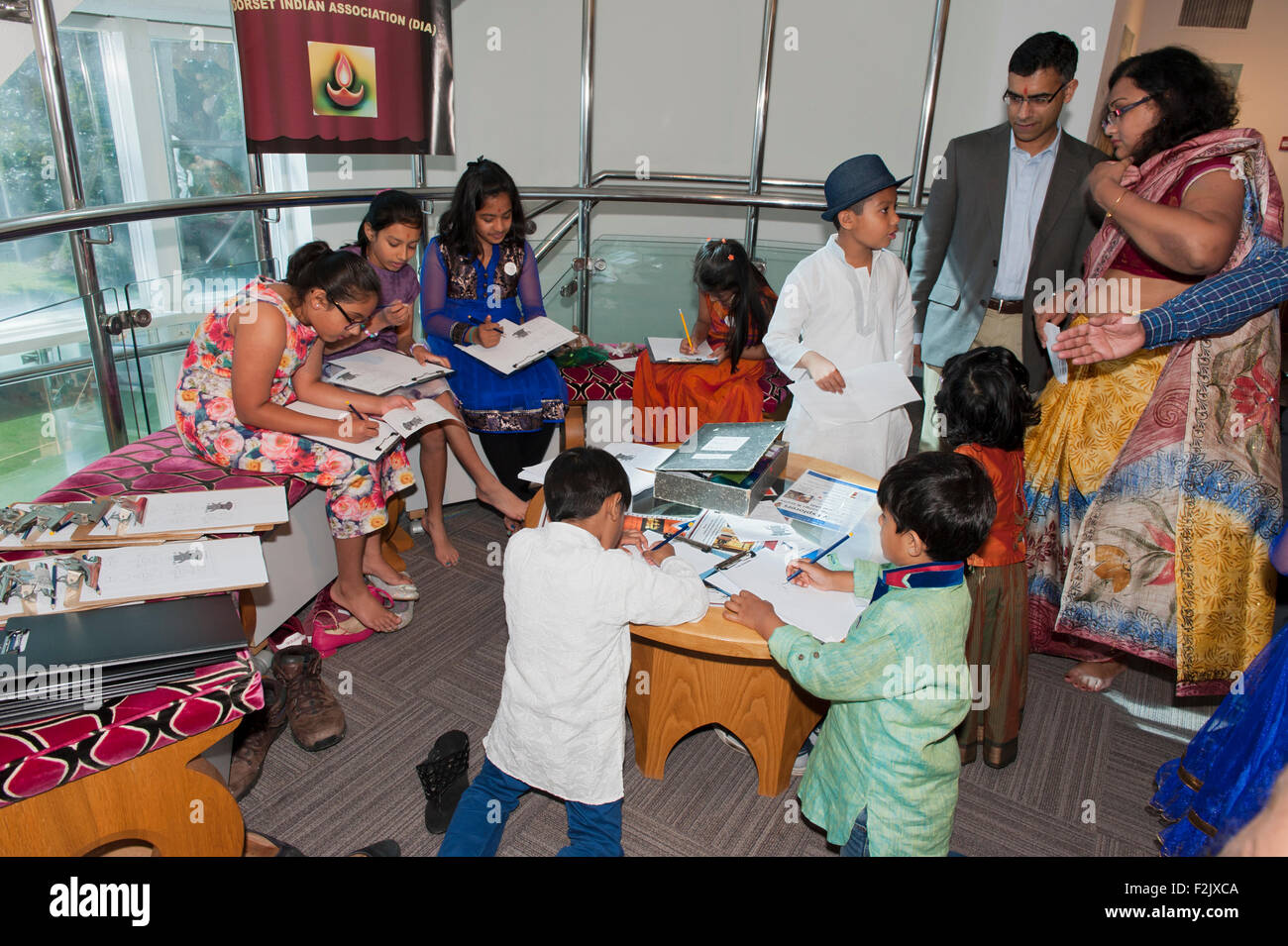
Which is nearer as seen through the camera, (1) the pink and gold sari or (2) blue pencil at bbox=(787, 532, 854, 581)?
(2) blue pencil at bbox=(787, 532, 854, 581)

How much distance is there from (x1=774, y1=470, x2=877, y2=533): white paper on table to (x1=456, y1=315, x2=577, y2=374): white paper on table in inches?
42.6

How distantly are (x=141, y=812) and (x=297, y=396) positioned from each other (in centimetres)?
132

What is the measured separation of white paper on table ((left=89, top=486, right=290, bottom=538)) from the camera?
5.82 feet

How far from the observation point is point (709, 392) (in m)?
3.02

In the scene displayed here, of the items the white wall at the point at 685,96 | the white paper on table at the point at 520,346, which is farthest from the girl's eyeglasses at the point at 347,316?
the white wall at the point at 685,96

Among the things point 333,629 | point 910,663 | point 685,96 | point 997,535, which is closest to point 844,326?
point 997,535

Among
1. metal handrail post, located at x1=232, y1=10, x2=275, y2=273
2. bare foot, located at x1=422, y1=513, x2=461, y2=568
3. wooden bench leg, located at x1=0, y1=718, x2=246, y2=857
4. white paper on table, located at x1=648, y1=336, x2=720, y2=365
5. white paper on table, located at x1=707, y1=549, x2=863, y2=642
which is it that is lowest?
bare foot, located at x1=422, y1=513, x2=461, y2=568

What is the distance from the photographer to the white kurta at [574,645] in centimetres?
152

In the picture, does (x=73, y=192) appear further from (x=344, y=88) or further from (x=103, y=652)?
(x=103, y=652)

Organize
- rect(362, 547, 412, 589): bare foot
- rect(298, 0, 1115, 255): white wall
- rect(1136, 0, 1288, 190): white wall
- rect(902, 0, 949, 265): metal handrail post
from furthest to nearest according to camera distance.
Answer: rect(1136, 0, 1288, 190): white wall, rect(298, 0, 1115, 255): white wall, rect(902, 0, 949, 265): metal handrail post, rect(362, 547, 412, 589): bare foot

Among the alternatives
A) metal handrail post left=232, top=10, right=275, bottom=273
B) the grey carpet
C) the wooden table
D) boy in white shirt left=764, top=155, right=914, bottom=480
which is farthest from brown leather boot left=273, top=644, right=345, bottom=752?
metal handrail post left=232, top=10, right=275, bottom=273

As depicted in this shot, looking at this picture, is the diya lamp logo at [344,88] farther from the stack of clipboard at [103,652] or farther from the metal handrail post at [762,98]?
the stack of clipboard at [103,652]

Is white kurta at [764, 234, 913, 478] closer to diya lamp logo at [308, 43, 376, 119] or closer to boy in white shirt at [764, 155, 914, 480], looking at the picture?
boy in white shirt at [764, 155, 914, 480]

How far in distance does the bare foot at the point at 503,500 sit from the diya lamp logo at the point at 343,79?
5.22 feet
